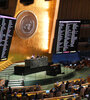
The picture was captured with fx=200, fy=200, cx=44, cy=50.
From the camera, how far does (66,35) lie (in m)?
16.5

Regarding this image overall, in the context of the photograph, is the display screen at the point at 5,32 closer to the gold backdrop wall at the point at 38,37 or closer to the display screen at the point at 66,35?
the gold backdrop wall at the point at 38,37

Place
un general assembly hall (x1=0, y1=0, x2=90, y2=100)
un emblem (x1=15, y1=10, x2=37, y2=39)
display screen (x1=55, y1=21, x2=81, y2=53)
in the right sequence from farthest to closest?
1. un emblem (x1=15, y1=10, x2=37, y2=39)
2. display screen (x1=55, y1=21, x2=81, y2=53)
3. un general assembly hall (x1=0, y1=0, x2=90, y2=100)

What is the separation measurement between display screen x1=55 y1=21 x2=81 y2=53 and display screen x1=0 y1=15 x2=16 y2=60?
414 cm

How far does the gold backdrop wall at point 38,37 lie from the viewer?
17422 millimetres

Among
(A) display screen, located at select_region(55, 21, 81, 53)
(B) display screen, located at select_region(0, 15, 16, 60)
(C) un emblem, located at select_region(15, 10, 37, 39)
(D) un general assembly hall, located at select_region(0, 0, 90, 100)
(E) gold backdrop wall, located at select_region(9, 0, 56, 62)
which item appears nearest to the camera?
(B) display screen, located at select_region(0, 15, 16, 60)

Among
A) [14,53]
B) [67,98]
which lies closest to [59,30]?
[14,53]

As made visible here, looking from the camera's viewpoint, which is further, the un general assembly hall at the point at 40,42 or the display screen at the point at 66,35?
the display screen at the point at 66,35

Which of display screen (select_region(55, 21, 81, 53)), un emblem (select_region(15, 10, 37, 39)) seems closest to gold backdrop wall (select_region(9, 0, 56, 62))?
un emblem (select_region(15, 10, 37, 39))

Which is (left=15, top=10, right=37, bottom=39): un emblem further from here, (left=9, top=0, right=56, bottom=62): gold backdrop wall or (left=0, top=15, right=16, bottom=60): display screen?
(left=0, top=15, right=16, bottom=60): display screen

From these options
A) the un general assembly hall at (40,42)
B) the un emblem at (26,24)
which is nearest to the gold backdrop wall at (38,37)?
the un general assembly hall at (40,42)

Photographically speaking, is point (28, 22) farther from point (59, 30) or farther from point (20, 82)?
point (20, 82)

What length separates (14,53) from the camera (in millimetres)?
17188

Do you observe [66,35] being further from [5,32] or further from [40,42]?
[5,32]

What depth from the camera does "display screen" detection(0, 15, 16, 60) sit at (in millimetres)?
12916
